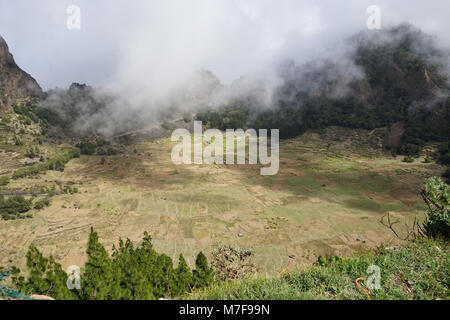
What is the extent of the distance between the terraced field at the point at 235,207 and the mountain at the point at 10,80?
70725 mm

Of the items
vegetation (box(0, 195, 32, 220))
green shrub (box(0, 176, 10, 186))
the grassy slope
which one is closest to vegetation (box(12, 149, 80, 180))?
green shrub (box(0, 176, 10, 186))

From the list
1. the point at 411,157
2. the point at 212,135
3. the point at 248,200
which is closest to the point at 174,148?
the point at 212,135

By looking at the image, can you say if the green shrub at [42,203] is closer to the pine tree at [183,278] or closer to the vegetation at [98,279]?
the vegetation at [98,279]

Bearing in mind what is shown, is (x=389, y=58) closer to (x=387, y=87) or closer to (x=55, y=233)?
(x=387, y=87)

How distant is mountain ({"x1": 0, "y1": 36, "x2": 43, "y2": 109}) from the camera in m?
125

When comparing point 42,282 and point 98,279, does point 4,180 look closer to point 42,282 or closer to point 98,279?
point 42,282

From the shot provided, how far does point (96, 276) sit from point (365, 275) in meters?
15.7

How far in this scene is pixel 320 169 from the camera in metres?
86.5

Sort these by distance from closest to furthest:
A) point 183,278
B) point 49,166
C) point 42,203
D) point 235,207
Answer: point 183,278 < point 235,207 < point 42,203 < point 49,166

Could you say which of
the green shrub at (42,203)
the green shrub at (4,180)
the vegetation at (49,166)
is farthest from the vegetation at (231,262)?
the vegetation at (49,166)

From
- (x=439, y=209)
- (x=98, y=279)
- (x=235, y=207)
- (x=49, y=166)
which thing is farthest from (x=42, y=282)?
(x=49, y=166)

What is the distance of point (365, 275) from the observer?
6484 millimetres

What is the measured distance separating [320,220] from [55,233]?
2355 inches

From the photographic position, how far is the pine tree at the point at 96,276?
44.7 feet
